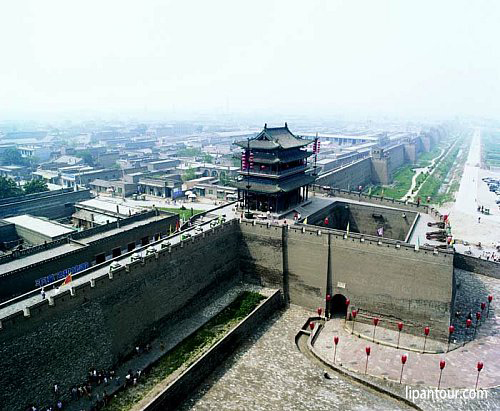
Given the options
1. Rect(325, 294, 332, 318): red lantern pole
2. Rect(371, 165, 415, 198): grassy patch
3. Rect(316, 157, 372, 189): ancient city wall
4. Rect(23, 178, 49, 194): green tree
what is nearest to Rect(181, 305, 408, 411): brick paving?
Rect(325, 294, 332, 318): red lantern pole

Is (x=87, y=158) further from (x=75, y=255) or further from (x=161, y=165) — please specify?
(x=75, y=255)

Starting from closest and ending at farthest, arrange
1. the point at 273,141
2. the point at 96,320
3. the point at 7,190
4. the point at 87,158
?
1. the point at 96,320
2. the point at 273,141
3. the point at 7,190
4. the point at 87,158

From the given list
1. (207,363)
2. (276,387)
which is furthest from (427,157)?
(207,363)

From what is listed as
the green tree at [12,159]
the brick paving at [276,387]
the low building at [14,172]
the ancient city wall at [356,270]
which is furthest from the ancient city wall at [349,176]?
the green tree at [12,159]

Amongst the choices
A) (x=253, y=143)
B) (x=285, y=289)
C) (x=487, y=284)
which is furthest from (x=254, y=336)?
(x=487, y=284)

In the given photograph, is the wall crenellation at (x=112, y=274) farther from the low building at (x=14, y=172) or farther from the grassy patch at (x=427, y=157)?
the grassy patch at (x=427, y=157)
